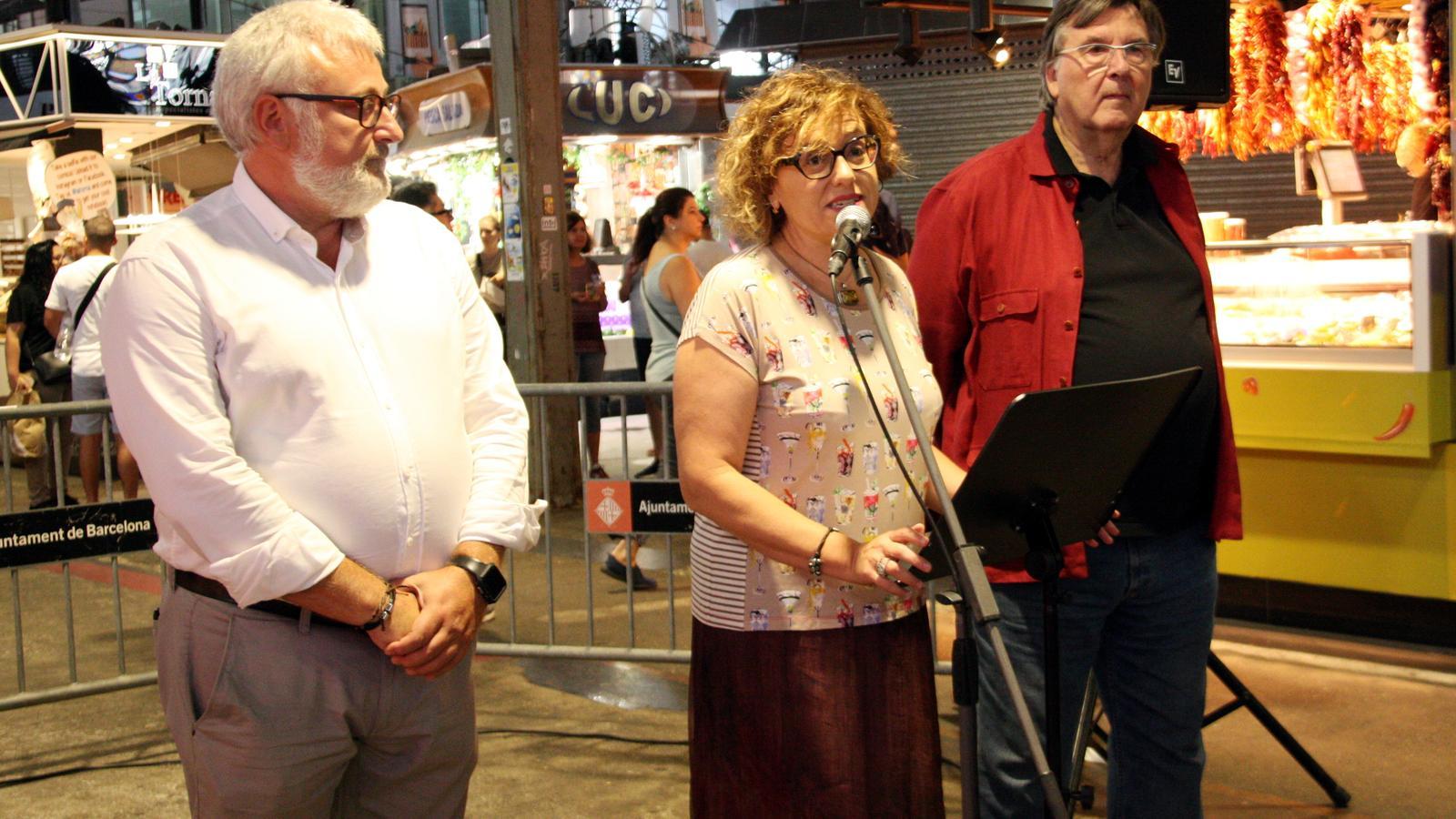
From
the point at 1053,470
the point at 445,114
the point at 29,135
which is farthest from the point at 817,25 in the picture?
the point at 1053,470

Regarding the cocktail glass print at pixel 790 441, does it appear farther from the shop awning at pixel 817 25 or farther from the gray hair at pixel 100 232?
the shop awning at pixel 817 25

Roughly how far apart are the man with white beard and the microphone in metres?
0.70

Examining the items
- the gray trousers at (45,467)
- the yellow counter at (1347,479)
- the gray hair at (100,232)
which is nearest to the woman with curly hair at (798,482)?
the yellow counter at (1347,479)

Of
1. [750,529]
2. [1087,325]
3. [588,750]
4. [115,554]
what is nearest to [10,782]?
[115,554]

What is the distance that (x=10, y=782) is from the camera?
4.52 metres

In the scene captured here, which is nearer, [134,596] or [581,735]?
[581,735]

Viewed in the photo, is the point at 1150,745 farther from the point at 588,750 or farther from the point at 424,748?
the point at 588,750

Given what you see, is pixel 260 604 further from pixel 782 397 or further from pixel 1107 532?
pixel 1107 532

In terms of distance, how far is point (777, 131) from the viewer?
95.9 inches

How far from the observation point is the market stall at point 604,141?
1406 centimetres

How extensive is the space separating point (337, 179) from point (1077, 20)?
4.83 ft

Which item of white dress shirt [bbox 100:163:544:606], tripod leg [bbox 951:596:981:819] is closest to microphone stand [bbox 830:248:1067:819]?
tripod leg [bbox 951:596:981:819]

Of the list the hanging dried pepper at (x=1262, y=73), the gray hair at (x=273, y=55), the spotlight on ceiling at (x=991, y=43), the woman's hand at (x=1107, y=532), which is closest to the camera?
the gray hair at (x=273, y=55)

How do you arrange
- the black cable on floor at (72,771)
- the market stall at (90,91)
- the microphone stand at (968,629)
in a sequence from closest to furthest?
the microphone stand at (968,629), the black cable on floor at (72,771), the market stall at (90,91)
